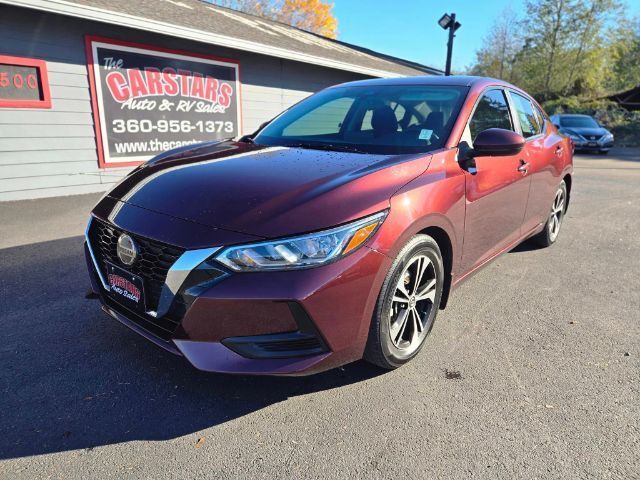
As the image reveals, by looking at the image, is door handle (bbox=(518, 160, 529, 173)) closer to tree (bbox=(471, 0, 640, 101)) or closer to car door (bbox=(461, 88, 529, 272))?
car door (bbox=(461, 88, 529, 272))

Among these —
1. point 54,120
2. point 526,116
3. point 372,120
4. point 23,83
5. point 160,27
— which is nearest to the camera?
point 372,120

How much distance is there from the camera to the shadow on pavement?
217cm

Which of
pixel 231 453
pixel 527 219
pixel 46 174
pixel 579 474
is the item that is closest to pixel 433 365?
pixel 579 474

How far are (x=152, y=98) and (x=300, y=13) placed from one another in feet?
139

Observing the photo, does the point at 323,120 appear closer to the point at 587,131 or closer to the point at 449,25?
the point at 449,25

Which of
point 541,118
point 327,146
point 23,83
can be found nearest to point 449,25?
point 541,118

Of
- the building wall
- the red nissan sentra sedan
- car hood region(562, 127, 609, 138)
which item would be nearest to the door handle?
the red nissan sentra sedan

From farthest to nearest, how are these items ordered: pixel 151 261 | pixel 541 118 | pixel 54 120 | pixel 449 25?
1. pixel 449 25
2. pixel 54 120
3. pixel 541 118
4. pixel 151 261

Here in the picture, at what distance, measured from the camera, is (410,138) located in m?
3.03

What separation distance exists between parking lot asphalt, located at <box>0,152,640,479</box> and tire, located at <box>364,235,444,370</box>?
0.54 feet

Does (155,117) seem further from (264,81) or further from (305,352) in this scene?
(305,352)

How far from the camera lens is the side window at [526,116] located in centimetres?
407

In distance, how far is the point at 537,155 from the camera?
4121 mm

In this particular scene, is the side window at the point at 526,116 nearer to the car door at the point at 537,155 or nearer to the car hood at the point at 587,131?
the car door at the point at 537,155
